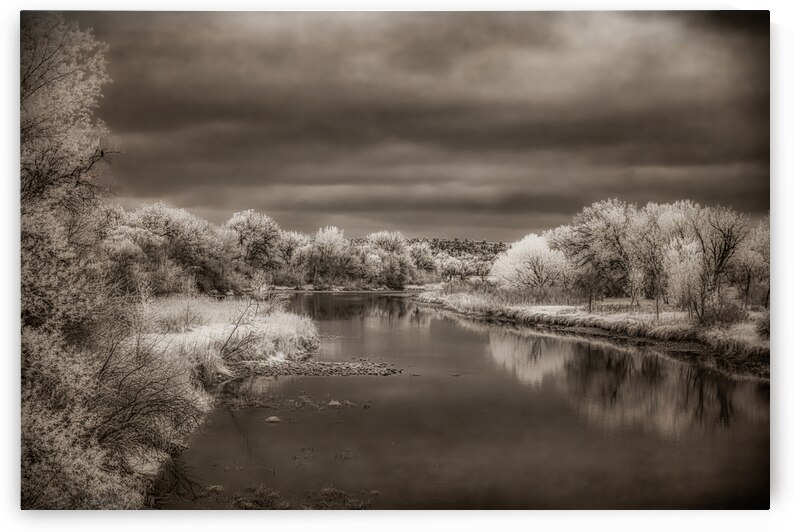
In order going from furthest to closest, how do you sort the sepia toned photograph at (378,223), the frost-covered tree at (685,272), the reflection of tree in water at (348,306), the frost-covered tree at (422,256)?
the reflection of tree in water at (348,306) < the frost-covered tree at (422,256) < the frost-covered tree at (685,272) < the sepia toned photograph at (378,223)

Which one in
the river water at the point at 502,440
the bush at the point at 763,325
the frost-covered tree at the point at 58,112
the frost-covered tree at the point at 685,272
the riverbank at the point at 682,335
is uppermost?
the frost-covered tree at the point at 58,112

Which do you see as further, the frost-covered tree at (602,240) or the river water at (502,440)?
the frost-covered tree at (602,240)

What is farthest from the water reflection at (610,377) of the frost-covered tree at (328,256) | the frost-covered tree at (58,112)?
the frost-covered tree at (58,112)

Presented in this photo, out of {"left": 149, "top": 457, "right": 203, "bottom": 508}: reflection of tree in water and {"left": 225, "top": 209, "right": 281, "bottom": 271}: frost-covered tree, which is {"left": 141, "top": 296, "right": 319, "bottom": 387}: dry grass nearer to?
{"left": 225, "top": 209, "right": 281, "bottom": 271}: frost-covered tree

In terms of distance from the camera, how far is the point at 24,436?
18.3ft

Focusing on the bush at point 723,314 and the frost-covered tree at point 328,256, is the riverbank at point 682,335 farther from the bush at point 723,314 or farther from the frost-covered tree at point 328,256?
the frost-covered tree at point 328,256

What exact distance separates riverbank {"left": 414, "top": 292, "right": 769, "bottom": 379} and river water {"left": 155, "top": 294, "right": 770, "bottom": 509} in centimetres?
21

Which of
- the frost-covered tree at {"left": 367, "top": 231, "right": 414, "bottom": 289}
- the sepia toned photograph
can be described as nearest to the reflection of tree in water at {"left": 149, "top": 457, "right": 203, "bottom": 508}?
the sepia toned photograph

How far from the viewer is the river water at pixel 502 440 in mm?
5746

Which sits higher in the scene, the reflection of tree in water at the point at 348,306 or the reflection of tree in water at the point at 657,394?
the reflection of tree in water at the point at 348,306

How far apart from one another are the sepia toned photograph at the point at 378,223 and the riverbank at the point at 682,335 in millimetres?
31

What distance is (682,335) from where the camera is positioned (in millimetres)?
6715

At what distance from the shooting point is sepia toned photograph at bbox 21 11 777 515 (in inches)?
222

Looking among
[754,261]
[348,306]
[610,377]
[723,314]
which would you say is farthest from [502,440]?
[348,306]
